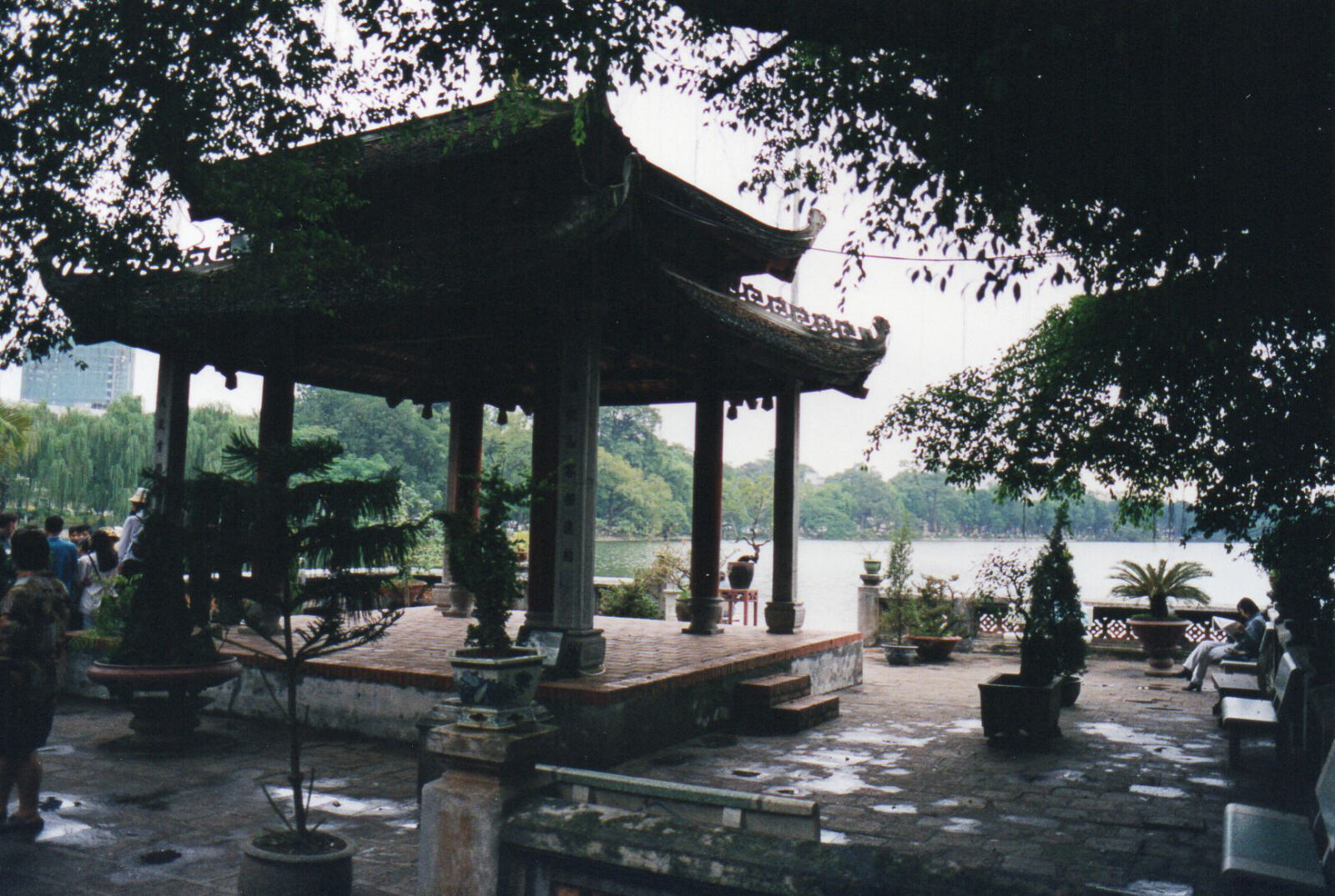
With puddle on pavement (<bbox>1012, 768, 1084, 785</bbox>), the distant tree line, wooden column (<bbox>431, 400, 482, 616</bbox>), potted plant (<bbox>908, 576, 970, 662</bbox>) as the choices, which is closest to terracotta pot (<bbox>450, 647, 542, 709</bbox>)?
puddle on pavement (<bbox>1012, 768, 1084, 785</bbox>)

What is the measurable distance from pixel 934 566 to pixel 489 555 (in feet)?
196

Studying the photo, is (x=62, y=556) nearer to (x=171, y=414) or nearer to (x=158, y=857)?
(x=171, y=414)

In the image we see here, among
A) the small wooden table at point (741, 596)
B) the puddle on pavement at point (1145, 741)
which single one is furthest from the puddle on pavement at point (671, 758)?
the small wooden table at point (741, 596)

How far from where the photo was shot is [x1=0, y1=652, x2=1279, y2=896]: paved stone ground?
5652mm

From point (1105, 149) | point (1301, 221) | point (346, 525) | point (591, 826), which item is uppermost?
point (1105, 149)

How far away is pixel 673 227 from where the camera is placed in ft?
40.8

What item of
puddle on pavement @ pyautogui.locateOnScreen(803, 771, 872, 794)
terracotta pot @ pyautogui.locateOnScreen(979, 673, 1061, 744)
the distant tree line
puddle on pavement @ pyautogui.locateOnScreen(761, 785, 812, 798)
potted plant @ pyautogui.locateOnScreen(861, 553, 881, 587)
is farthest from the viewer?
the distant tree line

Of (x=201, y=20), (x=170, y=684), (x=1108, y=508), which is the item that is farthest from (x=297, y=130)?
(x=1108, y=508)

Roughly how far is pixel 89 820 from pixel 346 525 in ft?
10.2

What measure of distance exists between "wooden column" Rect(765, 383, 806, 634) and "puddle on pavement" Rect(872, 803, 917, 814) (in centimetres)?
568

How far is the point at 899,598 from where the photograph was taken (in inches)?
709

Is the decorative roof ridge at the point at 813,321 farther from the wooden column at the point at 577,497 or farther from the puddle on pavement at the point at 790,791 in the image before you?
the puddle on pavement at the point at 790,791

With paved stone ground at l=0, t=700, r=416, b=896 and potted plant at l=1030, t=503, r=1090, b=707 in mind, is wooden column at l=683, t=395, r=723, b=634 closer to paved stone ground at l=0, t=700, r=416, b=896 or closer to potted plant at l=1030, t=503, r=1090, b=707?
potted plant at l=1030, t=503, r=1090, b=707

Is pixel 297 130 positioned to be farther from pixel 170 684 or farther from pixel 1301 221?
pixel 1301 221
